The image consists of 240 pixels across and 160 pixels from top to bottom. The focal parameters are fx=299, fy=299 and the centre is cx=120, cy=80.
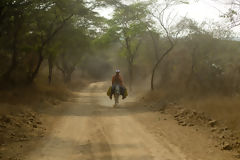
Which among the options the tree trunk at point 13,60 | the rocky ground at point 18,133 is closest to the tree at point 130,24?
the tree trunk at point 13,60

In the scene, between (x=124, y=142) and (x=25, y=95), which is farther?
(x=25, y=95)

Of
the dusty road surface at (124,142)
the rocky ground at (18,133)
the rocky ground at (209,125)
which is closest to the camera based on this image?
the dusty road surface at (124,142)

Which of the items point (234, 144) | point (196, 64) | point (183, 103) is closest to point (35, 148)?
point (234, 144)

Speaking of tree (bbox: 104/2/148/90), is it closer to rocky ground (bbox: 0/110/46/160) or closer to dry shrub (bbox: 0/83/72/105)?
dry shrub (bbox: 0/83/72/105)

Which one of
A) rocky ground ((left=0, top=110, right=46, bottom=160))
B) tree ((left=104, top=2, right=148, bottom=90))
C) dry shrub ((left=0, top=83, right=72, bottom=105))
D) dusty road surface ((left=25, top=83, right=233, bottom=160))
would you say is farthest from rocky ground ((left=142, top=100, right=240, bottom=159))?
tree ((left=104, top=2, right=148, bottom=90))

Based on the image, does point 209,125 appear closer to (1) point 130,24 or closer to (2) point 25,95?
(2) point 25,95

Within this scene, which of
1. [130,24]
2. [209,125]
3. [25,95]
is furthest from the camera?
[130,24]

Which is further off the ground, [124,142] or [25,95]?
[25,95]

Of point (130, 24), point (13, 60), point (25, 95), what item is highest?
point (130, 24)

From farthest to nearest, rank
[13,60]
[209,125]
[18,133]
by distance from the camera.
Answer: [13,60] → [209,125] → [18,133]

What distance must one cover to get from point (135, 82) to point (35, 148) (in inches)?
1255

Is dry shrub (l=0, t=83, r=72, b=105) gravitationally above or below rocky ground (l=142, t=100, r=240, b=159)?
above

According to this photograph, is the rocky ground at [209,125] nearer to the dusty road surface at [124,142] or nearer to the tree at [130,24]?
the dusty road surface at [124,142]

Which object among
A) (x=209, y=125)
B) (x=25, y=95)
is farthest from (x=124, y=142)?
(x=25, y=95)
